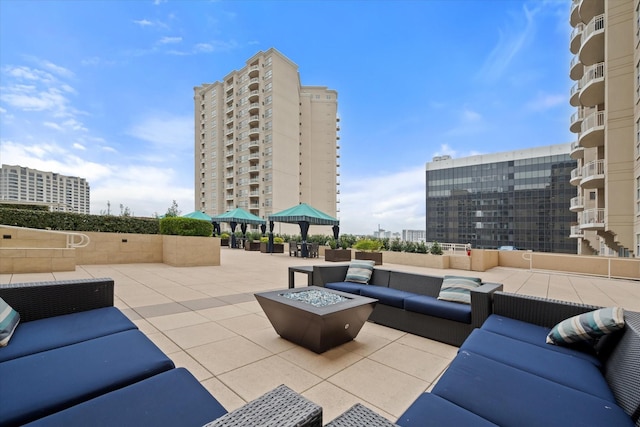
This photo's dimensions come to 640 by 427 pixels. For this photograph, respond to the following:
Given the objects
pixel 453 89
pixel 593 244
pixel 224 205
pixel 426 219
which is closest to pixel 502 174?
pixel 426 219

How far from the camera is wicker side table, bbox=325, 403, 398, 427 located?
2.89 ft

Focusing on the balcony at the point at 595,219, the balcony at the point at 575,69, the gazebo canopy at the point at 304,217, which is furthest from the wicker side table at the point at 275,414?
the balcony at the point at 575,69

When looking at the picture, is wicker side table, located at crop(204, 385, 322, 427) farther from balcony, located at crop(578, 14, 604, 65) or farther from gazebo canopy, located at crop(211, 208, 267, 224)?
balcony, located at crop(578, 14, 604, 65)

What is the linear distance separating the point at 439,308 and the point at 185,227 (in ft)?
27.9

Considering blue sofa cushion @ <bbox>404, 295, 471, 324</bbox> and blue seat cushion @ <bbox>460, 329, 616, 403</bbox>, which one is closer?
blue seat cushion @ <bbox>460, 329, 616, 403</bbox>

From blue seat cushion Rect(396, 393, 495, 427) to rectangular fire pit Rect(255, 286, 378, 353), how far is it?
1.40m

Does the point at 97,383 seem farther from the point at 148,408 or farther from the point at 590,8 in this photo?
the point at 590,8

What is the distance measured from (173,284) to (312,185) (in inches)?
1341

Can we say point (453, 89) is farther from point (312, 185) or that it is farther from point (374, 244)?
point (312, 185)

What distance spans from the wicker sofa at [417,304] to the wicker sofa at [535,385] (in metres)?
0.70

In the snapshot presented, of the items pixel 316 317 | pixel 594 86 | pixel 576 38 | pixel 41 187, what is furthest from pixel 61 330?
pixel 41 187

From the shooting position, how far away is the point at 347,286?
4145 mm

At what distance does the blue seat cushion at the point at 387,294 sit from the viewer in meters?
3.56

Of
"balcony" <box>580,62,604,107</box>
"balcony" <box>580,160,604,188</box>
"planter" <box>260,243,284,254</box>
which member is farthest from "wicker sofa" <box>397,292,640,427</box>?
"balcony" <box>580,62,604,107</box>
